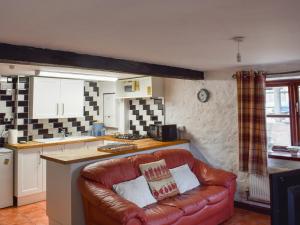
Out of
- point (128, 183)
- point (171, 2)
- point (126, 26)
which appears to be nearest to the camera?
point (171, 2)

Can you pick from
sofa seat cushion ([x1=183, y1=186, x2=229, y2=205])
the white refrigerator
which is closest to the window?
sofa seat cushion ([x1=183, y1=186, x2=229, y2=205])

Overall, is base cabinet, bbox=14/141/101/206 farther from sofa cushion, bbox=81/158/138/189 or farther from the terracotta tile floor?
sofa cushion, bbox=81/158/138/189

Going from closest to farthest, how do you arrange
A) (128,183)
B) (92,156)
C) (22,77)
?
(128,183)
(92,156)
(22,77)

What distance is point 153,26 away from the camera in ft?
6.48

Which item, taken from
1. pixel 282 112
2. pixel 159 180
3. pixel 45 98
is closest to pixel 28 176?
pixel 45 98

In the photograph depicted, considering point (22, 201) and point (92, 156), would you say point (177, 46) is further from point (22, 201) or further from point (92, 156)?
point (22, 201)

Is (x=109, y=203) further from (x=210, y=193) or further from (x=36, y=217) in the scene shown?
(x=36, y=217)

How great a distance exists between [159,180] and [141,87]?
2.15 meters

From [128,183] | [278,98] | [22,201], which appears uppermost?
[278,98]

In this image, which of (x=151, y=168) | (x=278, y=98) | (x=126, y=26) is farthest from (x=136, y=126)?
(x=126, y=26)

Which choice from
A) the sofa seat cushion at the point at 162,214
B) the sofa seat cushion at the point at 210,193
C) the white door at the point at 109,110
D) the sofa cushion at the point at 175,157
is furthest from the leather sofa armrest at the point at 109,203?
the white door at the point at 109,110

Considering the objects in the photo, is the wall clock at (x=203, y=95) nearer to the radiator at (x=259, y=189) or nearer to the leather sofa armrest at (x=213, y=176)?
the leather sofa armrest at (x=213, y=176)

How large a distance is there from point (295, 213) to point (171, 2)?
49.0 inches

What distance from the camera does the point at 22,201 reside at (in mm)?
4312
